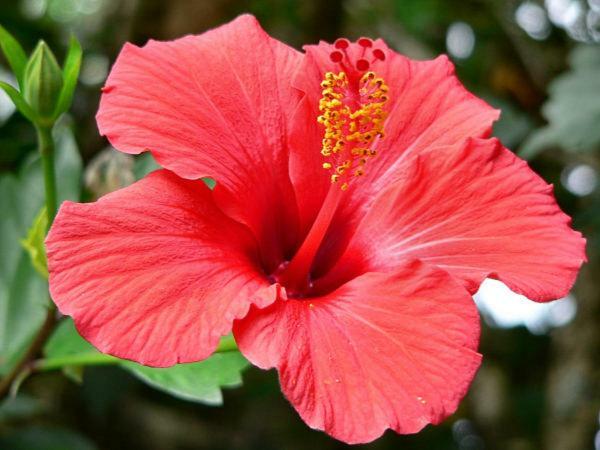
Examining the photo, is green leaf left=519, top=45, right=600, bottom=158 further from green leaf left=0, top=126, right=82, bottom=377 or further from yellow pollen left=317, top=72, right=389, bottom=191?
green leaf left=0, top=126, right=82, bottom=377

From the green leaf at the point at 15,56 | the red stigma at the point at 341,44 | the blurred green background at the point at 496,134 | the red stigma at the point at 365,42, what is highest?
the red stigma at the point at 365,42

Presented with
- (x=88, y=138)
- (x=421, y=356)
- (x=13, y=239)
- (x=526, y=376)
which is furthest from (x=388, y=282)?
(x=526, y=376)

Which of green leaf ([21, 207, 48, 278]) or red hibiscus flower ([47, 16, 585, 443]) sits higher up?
red hibiscus flower ([47, 16, 585, 443])

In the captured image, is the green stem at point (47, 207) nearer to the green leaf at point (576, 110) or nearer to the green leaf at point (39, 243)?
the green leaf at point (39, 243)

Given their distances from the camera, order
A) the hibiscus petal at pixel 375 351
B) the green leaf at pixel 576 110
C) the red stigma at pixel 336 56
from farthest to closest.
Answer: the green leaf at pixel 576 110 → the red stigma at pixel 336 56 → the hibiscus petal at pixel 375 351

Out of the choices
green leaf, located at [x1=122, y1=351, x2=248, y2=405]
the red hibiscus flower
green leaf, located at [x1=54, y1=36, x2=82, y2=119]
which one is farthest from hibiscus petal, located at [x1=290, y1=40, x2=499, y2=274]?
green leaf, located at [x1=54, y1=36, x2=82, y2=119]

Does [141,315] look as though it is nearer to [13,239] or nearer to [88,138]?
[13,239]

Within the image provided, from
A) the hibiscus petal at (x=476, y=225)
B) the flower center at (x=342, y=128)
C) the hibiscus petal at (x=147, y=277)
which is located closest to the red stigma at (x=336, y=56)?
the flower center at (x=342, y=128)
